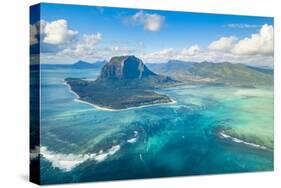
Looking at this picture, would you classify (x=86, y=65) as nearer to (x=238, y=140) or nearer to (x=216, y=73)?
(x=216, y=73)

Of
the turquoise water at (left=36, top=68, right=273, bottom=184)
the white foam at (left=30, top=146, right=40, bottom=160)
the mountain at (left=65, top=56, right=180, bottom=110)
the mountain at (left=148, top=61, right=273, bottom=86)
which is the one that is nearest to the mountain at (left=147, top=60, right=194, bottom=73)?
the mountain at (left=148, top=61, right=273, bottom=86)

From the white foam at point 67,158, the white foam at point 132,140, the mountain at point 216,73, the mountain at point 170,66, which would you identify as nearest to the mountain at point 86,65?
the mountain at point 170,66

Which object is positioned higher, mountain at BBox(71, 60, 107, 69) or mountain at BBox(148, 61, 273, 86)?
mountain at BBox(71, 60, 107, 69)

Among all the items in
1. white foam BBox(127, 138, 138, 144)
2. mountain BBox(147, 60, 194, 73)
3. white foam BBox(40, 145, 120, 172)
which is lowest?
white foam BBox(40, 145, 120, 172)

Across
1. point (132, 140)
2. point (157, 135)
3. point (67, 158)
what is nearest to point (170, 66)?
point (157, 135)

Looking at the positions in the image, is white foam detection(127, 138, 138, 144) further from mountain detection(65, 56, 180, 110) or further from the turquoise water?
mountain detection(65, 56, 180, 110)

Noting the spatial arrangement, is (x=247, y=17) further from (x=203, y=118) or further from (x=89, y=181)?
(x=89, y=181)

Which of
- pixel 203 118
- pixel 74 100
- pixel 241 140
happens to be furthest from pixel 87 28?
pixel 241 140

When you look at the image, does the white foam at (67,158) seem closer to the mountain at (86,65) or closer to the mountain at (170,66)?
the mountain at (86,65)
